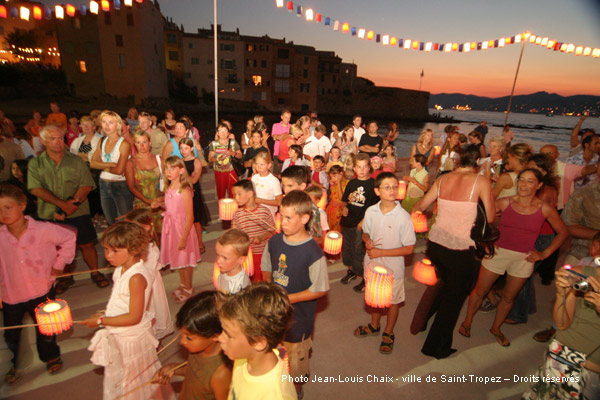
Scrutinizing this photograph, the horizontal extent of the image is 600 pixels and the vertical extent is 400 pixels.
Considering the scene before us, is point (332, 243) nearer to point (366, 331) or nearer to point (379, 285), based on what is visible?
point (379, 285)

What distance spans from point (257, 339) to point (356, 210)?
3360 mm

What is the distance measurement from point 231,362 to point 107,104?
147ft

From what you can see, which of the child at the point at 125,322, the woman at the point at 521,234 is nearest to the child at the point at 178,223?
the child at the point at 125,322

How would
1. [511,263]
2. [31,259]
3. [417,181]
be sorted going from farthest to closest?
[417,181], [511,263], [31,259]

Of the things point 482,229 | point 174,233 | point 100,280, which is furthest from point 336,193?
point 100,280

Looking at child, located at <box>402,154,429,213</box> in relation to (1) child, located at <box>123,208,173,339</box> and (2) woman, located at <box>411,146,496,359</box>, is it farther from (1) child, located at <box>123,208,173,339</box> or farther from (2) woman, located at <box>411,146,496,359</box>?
(1) child, located at <box>123,208,173,339</box>

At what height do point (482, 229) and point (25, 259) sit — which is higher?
point (482, 229)

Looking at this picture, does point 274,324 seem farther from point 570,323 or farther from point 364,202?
point 364,202

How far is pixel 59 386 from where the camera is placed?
3.14m

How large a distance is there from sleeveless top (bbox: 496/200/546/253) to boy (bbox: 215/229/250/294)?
3.04 meters

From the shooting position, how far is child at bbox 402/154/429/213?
20.6 ft

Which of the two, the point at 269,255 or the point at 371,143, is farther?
the point at 371,143

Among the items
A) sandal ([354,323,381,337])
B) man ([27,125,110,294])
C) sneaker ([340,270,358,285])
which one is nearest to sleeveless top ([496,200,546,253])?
sandal ([354,323,381,337])

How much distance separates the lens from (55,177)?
4.24 meters
